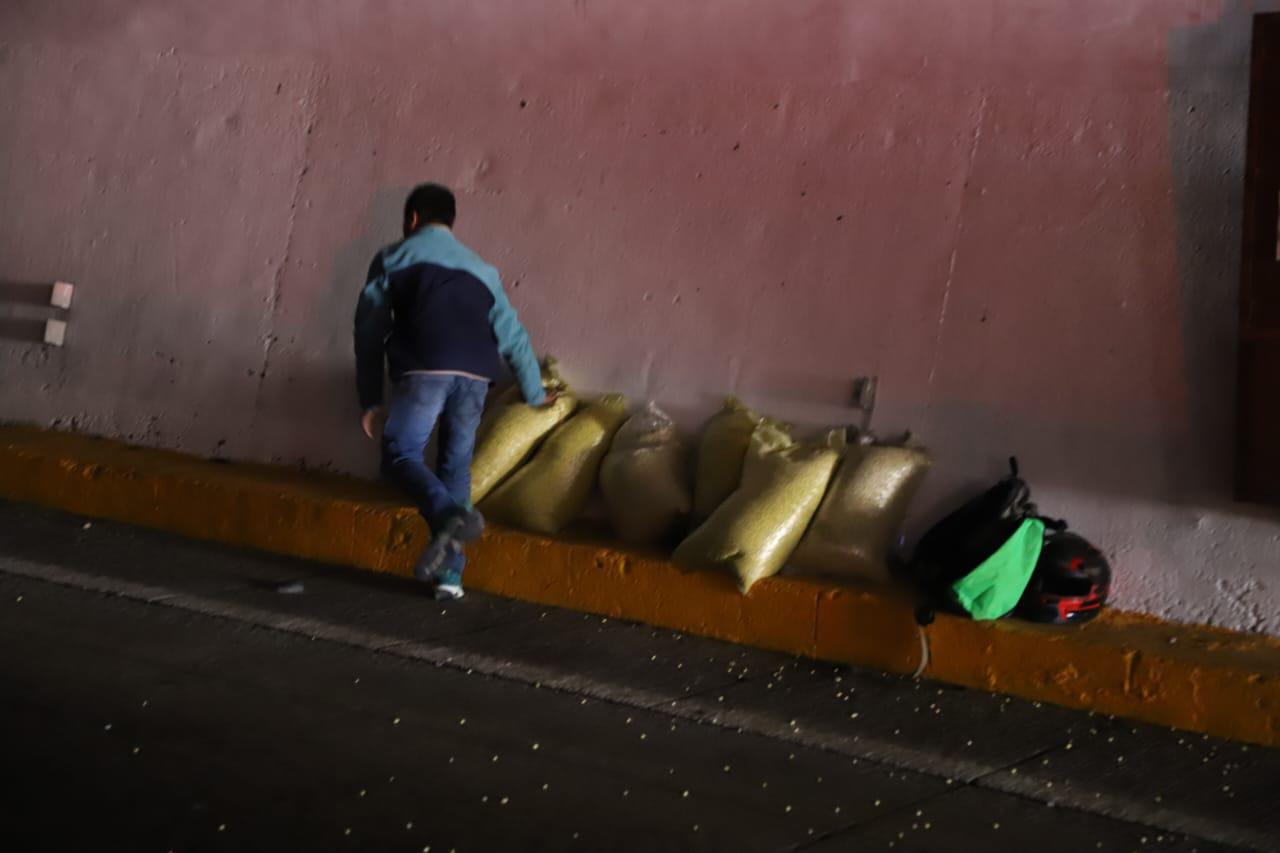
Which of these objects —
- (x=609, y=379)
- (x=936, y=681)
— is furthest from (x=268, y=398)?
(x=936, y=681)

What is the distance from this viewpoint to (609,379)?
6.72m

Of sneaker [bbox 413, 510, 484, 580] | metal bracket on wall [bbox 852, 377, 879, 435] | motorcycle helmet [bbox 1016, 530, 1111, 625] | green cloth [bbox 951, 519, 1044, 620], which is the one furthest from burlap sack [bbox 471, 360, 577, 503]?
motorcycle helmet [bbox 1016, 530, 1111, 625]

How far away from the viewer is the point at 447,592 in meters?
5.98

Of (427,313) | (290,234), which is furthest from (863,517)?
(290,234)

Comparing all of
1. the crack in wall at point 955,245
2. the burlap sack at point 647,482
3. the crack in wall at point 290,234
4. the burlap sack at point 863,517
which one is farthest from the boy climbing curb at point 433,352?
the crack in wall at point 955,245

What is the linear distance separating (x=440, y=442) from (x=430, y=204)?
40.2 inches

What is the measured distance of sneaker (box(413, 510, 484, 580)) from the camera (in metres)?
5.50

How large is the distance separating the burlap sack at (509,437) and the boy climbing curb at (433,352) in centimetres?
48

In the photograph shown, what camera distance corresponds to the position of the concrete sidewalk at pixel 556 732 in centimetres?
363

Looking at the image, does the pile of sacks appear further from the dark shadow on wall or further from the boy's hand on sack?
the dark shadow on wall

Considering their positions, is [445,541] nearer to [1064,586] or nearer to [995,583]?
[995,583]

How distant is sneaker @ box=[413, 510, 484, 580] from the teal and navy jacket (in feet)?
2.18

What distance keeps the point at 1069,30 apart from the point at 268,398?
4432mm

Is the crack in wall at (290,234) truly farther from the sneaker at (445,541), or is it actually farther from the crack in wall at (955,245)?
the crack in wall at (955,245)
